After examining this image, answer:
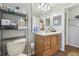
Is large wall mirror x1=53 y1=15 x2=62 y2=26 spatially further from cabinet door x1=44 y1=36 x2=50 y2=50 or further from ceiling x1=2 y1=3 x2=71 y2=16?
cabinet door x1=44 y1=36 x2=50 y2=50

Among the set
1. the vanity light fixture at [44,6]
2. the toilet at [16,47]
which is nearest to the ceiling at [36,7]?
the vanity light fixture at [44,6]

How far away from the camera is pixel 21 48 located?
109 centimetres

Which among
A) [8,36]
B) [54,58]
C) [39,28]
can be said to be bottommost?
[54,58]

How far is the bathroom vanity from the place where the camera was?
106 cm

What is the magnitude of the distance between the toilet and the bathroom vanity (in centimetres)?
20

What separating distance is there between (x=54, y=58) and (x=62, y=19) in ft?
1.86

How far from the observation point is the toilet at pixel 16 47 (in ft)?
3.34

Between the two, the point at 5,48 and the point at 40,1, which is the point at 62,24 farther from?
the point at 5,48

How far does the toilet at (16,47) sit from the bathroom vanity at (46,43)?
0.20 m

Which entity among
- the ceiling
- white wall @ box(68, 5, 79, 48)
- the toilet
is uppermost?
the ceiling

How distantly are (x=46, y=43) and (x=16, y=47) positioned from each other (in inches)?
16.7

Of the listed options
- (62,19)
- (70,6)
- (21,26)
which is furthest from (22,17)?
(70,6)

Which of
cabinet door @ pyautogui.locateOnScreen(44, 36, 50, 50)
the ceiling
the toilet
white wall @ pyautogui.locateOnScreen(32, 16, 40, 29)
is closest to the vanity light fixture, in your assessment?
the ceiling

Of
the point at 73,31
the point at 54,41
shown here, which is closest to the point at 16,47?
the point at 54,41
